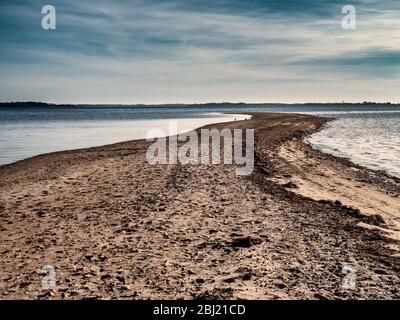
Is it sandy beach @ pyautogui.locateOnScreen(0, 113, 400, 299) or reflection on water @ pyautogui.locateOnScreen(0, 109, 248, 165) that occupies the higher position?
reflection on water @ pyautogui.locateOnScreen(0, 109, 248, 165)

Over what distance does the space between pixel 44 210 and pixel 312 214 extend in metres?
7.27

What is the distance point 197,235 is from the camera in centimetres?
891

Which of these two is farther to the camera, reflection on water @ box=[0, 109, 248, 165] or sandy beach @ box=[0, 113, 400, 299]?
reflection on water @ box=[0, 109, 248, 165]

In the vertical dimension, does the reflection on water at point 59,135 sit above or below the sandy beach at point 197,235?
above

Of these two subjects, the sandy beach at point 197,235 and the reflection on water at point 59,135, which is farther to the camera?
the reflection on water at point 59,135

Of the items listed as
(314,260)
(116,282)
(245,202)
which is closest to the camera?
(116,282)

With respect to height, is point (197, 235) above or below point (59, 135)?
below

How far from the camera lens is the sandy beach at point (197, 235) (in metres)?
6.49

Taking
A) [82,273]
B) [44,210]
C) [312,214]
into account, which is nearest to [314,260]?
[312,214]

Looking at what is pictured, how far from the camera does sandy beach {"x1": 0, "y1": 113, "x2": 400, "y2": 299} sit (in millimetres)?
6492

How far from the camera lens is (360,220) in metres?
10.4

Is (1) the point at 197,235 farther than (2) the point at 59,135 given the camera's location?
No
